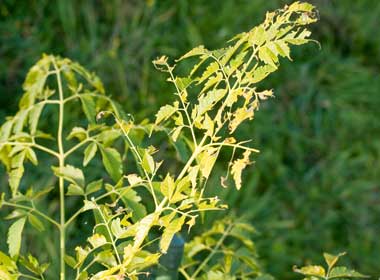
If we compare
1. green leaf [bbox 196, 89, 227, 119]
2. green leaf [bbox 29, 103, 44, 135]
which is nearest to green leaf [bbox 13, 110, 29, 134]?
green leaf [bbox 29, 103, 44, 135]

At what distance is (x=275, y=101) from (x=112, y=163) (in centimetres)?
263

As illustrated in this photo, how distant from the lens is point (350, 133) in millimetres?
3803

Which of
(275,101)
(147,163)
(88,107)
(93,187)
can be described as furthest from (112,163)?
(275,101)

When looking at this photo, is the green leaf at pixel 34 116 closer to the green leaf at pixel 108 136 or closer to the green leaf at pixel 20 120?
the green leaf at pixel 20 120

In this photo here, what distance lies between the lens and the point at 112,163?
1.22 metres

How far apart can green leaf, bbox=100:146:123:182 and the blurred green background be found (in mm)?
1895

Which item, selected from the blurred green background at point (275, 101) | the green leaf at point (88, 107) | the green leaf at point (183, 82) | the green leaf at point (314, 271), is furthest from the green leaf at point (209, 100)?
the blurred green background at point (275, 101)

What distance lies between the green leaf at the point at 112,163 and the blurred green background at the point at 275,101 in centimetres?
190

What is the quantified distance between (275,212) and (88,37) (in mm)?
1076

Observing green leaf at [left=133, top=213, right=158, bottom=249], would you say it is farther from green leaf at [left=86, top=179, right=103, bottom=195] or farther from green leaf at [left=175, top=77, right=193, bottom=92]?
green leaf at [left=86, top=179, right=103, bottom=195]

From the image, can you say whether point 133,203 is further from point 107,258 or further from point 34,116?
point 34,116

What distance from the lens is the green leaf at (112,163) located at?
1210 mm

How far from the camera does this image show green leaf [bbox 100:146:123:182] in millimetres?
1210

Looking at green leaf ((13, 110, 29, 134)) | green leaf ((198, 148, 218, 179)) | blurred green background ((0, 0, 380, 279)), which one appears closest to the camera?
green leaf ((198, 148, 218, 179))
